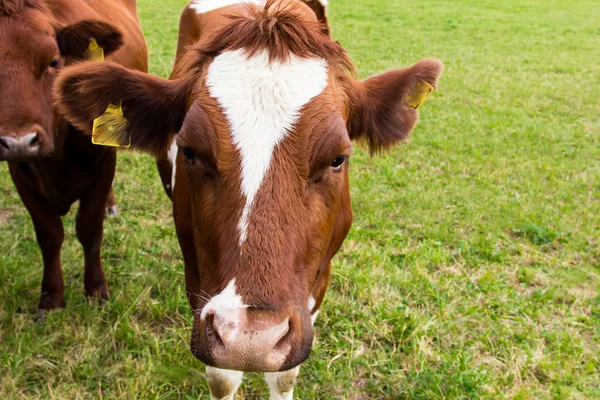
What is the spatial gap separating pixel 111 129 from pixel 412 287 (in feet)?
8.03

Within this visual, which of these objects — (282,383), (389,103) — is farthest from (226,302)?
(282,383)

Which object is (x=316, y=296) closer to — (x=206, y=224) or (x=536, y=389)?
(x=206, y=224)

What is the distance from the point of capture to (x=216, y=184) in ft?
5.70

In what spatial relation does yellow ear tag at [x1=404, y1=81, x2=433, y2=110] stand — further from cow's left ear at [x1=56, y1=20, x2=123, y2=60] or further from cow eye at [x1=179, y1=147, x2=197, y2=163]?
cow's left ear at [x1=56, y1=20, x2=123, y2=60]

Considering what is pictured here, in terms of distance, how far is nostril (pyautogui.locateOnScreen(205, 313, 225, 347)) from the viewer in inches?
58.5

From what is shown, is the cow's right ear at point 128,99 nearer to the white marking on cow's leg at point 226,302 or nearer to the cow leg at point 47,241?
the white marking on cow's leg at point 226,302

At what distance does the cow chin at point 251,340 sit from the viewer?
144 cm

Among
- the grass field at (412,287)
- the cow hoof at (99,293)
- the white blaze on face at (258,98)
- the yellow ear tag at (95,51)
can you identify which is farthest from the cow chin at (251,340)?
the cow hoof at (99,293)

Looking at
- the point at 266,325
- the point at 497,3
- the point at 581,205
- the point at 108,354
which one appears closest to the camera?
the point at 266,325

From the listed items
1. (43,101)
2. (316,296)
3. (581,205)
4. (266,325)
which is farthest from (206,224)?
(581,205)

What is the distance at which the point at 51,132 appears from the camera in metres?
2.97

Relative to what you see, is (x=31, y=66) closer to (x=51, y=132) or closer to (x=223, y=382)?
(x=51, y=132)

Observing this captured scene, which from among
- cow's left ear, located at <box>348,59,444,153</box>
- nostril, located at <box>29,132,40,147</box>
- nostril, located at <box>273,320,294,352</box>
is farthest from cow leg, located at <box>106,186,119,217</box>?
nostril, located at <box>273,320,294,352</box>

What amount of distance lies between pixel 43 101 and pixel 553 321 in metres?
3.53
